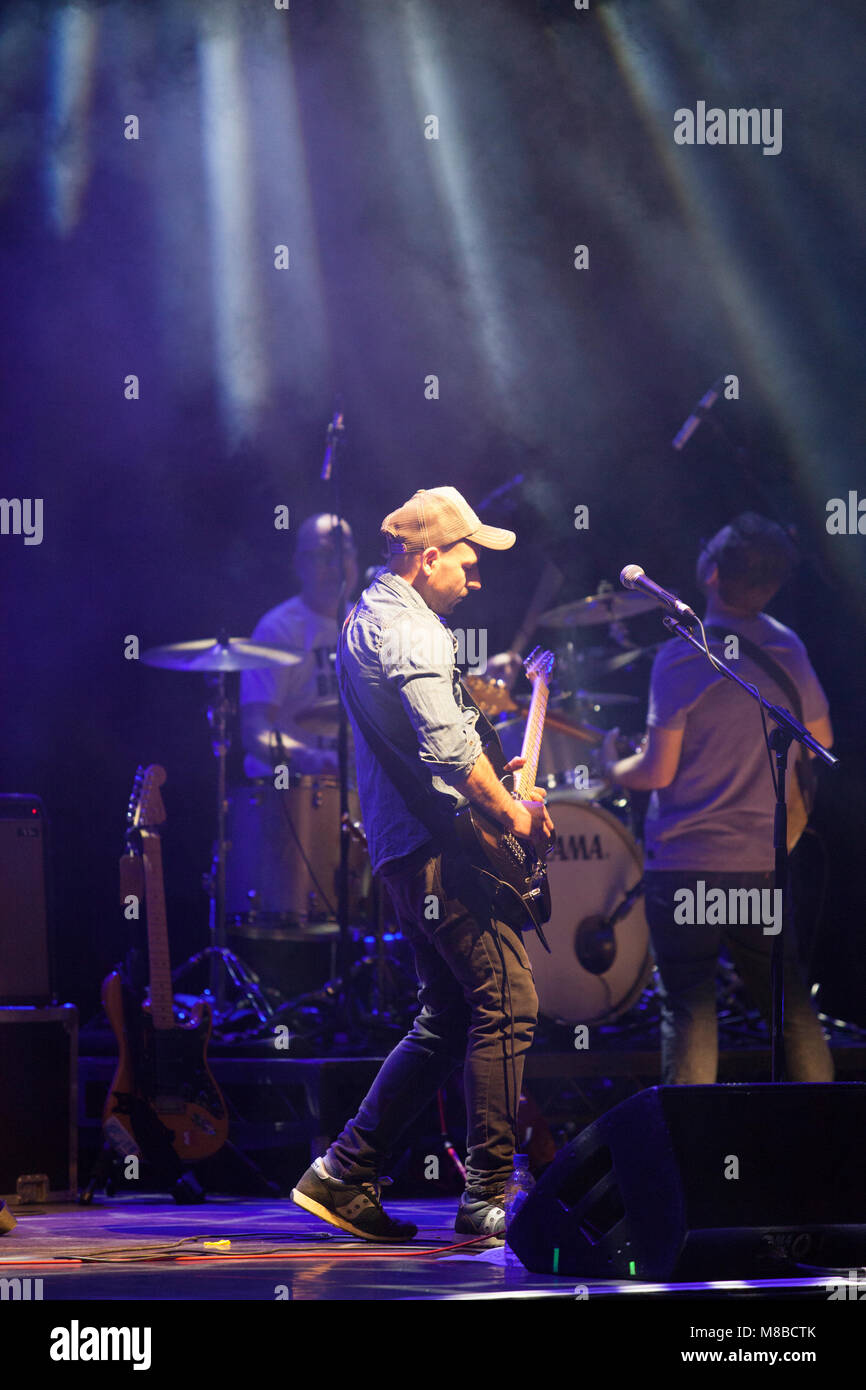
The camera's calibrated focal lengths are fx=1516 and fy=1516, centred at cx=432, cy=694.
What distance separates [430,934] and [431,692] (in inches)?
27.2

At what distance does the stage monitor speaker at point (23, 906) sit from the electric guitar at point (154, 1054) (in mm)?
318

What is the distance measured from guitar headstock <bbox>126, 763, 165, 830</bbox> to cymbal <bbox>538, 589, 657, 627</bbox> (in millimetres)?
2514

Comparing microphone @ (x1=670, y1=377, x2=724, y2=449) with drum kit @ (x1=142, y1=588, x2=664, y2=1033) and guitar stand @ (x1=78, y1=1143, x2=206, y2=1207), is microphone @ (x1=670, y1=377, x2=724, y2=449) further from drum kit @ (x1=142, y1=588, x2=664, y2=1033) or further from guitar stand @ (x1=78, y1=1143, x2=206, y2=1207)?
guitar stand @ (x1=78, y1=1143, x2=206, y2=1207)

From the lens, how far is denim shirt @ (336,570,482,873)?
407cm

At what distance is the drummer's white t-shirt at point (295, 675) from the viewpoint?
7.62 meters

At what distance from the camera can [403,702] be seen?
4.20 meters

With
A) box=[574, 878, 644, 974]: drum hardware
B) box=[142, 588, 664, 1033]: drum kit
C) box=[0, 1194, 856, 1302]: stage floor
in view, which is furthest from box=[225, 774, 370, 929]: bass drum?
box=[0, 1194, 856, 1302]: stage floor

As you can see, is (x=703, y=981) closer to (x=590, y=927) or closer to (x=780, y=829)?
(x=780, y=829)

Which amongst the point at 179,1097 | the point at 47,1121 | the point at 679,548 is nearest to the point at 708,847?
the point at 179,1097

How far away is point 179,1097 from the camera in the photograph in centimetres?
586

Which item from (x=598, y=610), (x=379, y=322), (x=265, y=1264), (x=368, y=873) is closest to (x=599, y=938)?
(x=368, y=873)

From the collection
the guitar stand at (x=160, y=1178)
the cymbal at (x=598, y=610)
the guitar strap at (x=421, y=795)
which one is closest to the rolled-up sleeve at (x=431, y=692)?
the guitar strap at (x=421, y=795)

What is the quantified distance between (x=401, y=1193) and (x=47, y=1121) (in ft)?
4.59

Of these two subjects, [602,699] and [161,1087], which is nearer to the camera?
[161,1087]
